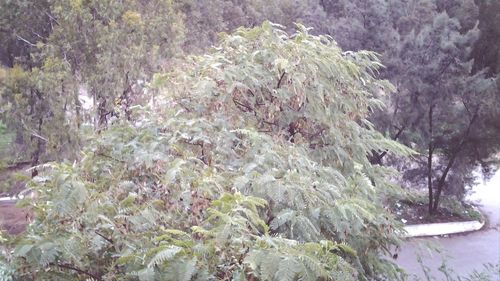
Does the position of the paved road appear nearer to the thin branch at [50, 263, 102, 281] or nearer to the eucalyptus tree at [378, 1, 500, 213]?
the eucalyptus tree at [378, 1, 500, 213]

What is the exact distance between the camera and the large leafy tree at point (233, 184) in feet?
7.47

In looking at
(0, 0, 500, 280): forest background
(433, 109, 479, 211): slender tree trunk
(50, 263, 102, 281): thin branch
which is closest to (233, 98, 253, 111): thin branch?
(0, 0, 500, 280): forest background

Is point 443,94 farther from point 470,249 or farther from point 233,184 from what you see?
point 233,184

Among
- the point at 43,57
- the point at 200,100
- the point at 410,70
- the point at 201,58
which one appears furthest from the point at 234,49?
the point at 410,70

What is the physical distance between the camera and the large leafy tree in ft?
7.47

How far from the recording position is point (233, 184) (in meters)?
2.93

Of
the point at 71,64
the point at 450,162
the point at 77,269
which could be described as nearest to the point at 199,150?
the point at 77,269

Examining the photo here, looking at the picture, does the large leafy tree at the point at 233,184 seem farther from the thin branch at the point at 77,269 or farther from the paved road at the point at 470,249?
the paved road at the point at 470,249

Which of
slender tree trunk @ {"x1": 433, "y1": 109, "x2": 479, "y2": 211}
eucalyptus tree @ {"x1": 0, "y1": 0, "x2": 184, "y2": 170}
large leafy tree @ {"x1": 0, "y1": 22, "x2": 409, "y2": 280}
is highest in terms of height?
large leafy tree @ {"x1": 0, "y1": 22, "x2": 409, "y2": 280}

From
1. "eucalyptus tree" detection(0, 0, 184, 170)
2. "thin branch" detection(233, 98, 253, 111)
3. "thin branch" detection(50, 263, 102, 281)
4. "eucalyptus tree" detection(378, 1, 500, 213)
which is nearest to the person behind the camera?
"thin branch" detection(50, 263, 102, 281)

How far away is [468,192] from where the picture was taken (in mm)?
14328

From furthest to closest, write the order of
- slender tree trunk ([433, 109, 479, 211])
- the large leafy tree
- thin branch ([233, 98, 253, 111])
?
1. slender tree trunk ([433, 109, 479, 211])
2. thin branch ([233, 98, 253, 111])
3. the large leafy tree

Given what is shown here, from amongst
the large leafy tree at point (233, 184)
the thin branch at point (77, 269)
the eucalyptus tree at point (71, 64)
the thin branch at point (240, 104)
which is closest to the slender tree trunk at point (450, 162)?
the eucalyptus tree at point (71, 64)

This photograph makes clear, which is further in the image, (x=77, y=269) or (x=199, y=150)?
(x=199, y=150)
